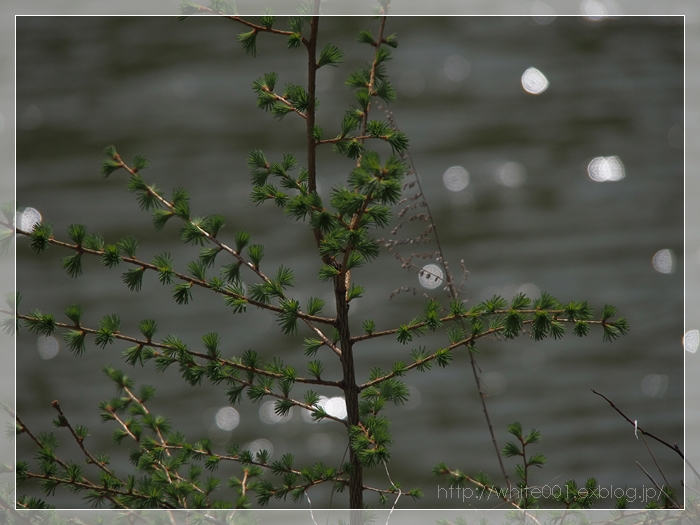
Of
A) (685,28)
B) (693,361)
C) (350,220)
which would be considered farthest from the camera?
(693,361)

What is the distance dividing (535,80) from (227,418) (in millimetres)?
970

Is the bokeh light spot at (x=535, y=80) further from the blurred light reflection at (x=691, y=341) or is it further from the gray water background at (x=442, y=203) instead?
the blurred light reflection at (x=691, y=341)

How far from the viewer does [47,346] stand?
3.93 ft

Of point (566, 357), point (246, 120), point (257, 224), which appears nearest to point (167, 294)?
point (257, 224)

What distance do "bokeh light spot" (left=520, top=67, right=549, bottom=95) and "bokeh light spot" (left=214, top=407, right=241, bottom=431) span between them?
3.06 feet

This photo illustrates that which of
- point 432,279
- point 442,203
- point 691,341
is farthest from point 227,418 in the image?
point 691,341

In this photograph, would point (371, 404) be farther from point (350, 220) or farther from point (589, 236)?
point (589, 236)

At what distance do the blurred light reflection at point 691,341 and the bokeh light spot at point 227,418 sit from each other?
2.98 feet

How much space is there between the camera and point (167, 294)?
47.9 inches

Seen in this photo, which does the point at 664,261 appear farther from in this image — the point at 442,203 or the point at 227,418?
the point at 227,418

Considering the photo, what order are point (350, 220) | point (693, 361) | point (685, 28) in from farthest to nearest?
1. point (693, 361)
2. point (685, 28)
3. point (350, 220)

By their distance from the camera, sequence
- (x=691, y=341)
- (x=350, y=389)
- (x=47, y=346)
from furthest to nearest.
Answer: (x=47, y=346)
(x=691, y=341)
(x=350, y=389)

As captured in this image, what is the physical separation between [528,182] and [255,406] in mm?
755

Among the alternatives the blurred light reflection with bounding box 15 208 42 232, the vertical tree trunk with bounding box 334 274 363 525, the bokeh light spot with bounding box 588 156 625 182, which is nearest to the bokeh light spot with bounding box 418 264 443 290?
the bokeh light spot with bounding box 588 156 625 182
